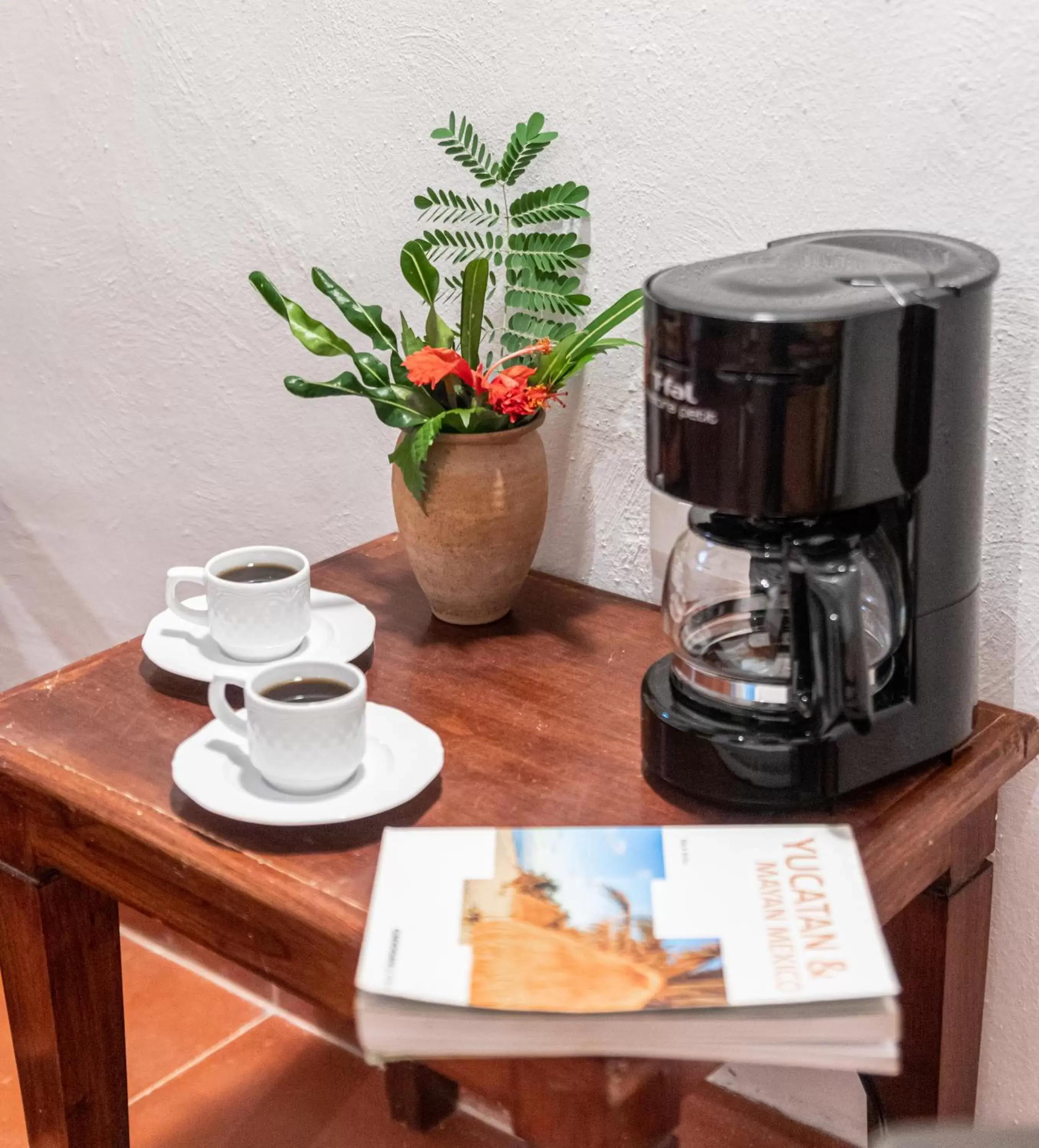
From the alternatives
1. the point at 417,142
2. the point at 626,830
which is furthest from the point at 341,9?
the point at 626,830

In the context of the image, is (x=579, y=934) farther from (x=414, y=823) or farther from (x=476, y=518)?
(x=476, y=518)

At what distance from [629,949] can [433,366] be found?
0.47 metres

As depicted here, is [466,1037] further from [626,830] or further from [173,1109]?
[173,1109]

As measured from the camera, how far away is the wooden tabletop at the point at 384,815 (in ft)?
2.65

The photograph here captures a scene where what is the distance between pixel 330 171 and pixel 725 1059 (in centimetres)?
90

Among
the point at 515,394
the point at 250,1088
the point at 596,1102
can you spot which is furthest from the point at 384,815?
the point at 250,1088

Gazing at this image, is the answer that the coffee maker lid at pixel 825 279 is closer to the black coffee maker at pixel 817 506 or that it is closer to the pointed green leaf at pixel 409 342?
the black coffee maker at pixel 817 506

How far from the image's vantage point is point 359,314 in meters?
1.08

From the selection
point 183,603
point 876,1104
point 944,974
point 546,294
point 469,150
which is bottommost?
point 876,1104

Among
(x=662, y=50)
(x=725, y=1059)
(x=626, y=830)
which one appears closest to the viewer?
(x=725, y=1059)

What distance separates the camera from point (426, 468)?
1045mm

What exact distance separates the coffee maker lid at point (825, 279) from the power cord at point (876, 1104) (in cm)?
59

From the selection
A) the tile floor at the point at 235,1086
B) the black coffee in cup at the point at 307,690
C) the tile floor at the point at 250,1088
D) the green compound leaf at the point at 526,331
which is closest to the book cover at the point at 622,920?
the black coffee in cup at the point at 307,690

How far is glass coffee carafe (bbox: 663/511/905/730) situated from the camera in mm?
765
